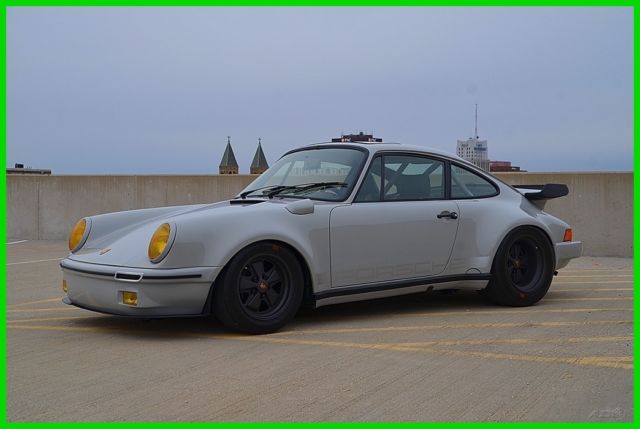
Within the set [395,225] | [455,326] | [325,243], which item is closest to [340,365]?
[325,243]

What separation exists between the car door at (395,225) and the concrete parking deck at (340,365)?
42 centimetres

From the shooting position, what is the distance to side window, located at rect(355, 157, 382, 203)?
19.0 feet

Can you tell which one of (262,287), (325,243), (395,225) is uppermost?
(395,225)

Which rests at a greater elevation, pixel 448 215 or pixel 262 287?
pixel 448 215

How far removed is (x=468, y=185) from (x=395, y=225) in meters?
1.03

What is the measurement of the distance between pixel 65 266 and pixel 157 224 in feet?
2.47

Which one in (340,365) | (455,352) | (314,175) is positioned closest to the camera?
(340,365)

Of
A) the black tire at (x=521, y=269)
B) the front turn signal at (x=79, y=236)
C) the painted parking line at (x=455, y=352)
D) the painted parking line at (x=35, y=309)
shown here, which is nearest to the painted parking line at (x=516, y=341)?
the painted parking line at (x=455, y=352)

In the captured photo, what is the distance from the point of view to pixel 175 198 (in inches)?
584

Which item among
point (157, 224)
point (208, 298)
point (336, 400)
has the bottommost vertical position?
point (336, 400)

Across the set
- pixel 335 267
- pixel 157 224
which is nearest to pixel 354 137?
pixel 335 267

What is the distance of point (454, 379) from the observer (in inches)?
161

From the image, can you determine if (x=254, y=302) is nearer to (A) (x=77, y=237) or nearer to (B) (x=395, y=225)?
(B) (x=395, y=225)

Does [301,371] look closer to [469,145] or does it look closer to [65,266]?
[65,266]
